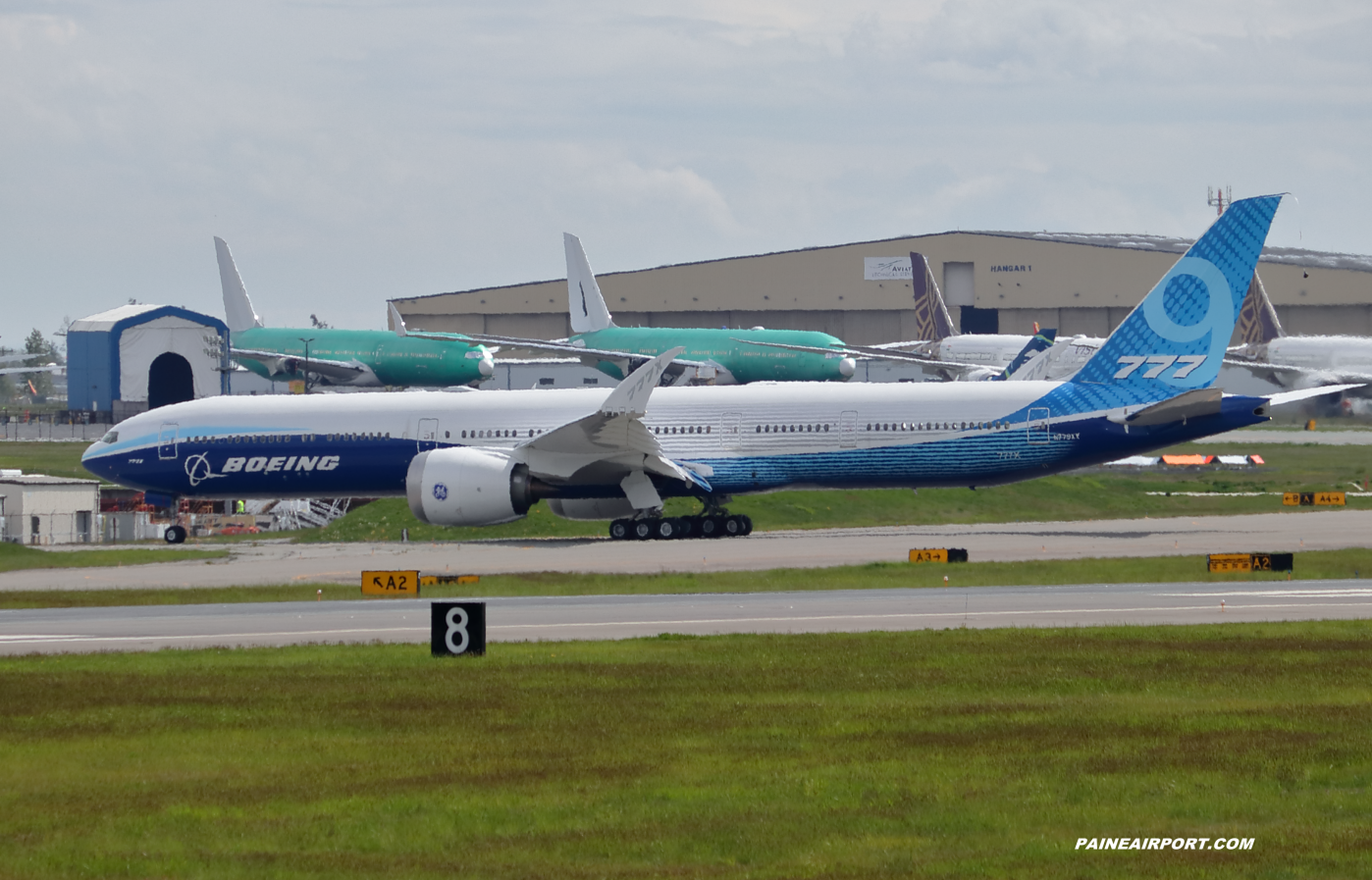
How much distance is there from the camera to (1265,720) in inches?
607

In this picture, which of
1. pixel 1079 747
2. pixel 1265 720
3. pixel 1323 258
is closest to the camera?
pixel 1079 747

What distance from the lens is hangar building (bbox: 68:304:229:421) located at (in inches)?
4058

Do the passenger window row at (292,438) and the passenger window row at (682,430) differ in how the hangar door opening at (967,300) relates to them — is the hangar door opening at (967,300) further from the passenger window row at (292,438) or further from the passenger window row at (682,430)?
the passenger window row at (292,438)

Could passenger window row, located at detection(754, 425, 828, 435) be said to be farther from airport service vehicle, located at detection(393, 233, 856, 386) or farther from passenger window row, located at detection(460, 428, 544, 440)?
airport service vehicle, located at detection(393, 233, 856, 386)

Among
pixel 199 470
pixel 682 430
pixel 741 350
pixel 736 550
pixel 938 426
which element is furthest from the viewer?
pixel 741 350

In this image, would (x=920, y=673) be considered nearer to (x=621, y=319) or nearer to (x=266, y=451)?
(x=266, y=451)

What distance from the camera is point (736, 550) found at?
38.1m

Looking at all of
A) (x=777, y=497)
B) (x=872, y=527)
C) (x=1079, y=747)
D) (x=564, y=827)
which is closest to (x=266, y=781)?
(x=564, y=827)

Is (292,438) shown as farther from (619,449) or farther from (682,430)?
(682,430)

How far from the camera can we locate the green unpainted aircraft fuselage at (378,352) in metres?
107

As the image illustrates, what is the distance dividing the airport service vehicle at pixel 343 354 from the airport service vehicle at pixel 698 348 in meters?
8.14

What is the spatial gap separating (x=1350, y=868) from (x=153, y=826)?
7953mm

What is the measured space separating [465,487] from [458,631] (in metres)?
19.4

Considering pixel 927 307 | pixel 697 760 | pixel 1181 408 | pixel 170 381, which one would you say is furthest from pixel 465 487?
pixel 927 307
